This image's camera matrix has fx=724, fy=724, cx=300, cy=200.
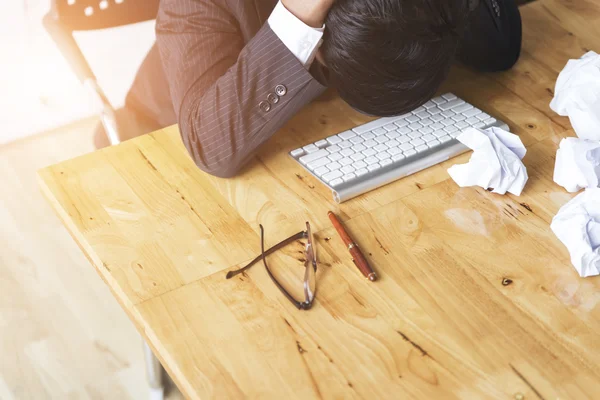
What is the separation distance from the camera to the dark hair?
42.4 inches

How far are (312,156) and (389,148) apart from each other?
131 millimetres

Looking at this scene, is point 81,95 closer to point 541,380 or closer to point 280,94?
point 280,94

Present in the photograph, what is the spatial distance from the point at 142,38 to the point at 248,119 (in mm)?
1126

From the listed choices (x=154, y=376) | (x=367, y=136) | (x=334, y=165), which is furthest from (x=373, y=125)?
(x=154, y=376)

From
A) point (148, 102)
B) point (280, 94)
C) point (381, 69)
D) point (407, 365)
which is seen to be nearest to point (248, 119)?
point (280, 94)

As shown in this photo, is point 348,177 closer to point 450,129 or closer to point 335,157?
point 335,157

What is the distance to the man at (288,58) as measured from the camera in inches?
43.5

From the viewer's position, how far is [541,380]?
86 cm

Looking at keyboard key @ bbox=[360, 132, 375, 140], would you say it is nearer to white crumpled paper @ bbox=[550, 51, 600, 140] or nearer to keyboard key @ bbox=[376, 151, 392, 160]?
keyboard key @ bbox=[376, 151, 392, 160]

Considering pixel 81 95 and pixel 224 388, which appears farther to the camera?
pixel 81 95

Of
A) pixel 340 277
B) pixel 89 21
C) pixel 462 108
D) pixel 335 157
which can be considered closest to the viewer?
pixel 340 277

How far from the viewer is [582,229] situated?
104 centimetres

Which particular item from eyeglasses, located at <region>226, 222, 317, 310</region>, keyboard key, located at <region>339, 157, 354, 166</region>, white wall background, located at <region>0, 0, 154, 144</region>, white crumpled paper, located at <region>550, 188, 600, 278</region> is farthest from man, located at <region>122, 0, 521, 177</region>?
white wall background, located at <region>0, 0, 154, 144</region>

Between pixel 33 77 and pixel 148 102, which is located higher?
pixel 33 77
